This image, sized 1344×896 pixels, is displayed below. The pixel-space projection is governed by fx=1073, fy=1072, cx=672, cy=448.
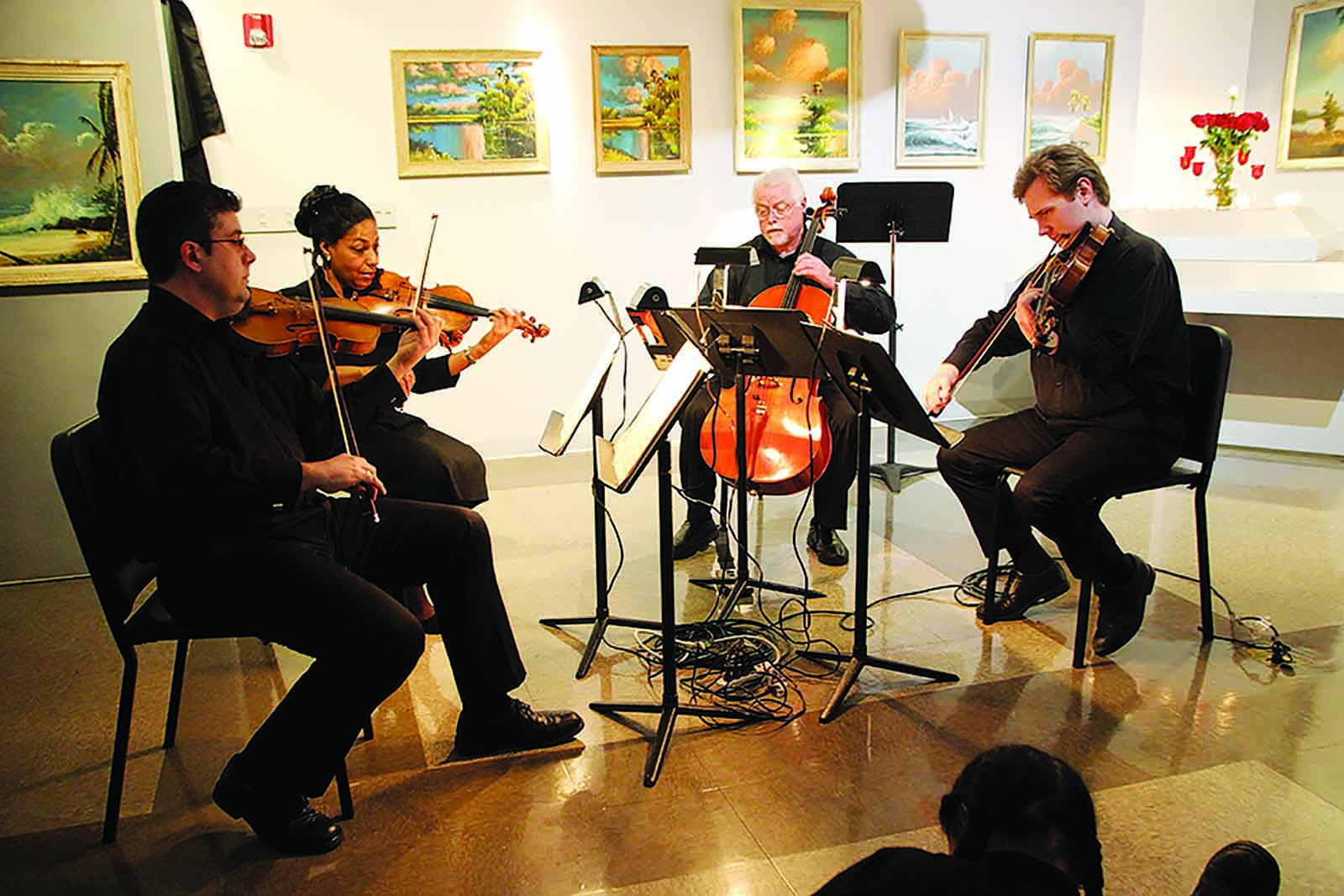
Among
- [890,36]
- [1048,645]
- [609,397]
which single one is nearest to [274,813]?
[1048,645]

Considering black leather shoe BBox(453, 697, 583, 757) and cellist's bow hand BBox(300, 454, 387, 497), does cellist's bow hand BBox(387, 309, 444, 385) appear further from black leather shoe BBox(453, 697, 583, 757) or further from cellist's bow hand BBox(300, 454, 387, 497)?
black leather shoe BBox(453, 697, 583, 757)

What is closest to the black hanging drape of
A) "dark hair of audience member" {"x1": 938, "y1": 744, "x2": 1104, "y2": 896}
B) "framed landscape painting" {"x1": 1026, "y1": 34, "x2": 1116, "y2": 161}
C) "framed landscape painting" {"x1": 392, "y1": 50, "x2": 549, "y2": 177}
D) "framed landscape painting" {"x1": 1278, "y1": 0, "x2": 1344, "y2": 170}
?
"framed landscape painting" {"x1": 392, "y1": 50, "x2": 549, "y2": 177}

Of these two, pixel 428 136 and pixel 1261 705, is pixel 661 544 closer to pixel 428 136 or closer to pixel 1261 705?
pixel 1261 705

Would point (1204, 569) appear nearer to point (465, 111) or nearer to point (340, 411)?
point (340, 411)

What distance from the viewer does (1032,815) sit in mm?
1077

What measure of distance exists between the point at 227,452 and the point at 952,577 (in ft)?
7.37

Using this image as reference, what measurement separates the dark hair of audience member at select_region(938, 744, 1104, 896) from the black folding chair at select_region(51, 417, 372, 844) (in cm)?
139

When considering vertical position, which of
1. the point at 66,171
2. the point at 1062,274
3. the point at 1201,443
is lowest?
the point at 1201,443

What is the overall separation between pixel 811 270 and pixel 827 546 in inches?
36.1

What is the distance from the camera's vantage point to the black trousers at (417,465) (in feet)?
9.88

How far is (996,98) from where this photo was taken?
5.32 meters

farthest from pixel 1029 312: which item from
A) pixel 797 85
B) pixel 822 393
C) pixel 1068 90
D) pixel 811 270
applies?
pixel 1068 90

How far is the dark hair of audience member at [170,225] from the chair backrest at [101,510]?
34 centimetres

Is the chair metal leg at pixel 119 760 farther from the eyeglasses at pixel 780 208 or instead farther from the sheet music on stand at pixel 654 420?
the eyeglasses at pixel 780 208
